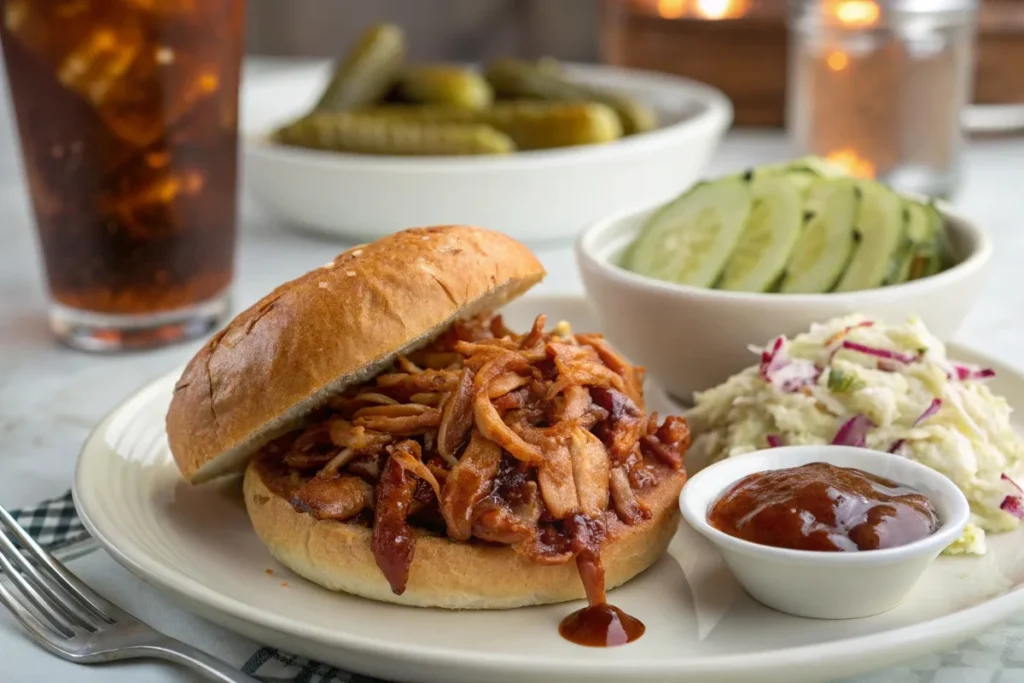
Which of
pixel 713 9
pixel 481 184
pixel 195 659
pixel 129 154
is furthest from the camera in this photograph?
pixel 713 9

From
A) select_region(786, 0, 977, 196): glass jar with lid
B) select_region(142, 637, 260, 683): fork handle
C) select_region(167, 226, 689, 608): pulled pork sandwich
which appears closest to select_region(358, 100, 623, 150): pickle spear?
select_region(786, 0, 977, 196): glass jar with lid

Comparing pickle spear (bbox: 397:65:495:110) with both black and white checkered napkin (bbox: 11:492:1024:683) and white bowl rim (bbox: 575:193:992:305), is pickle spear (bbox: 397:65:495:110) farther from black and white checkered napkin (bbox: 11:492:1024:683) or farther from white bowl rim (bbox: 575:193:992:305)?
black and white checkered napkin (bbox: 11:492:1024:683)

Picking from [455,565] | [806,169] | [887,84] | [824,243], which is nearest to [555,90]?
[887,84]

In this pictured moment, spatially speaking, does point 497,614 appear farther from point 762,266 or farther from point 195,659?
point 762,266

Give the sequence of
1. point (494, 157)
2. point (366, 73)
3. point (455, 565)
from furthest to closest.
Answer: point (366, 73) → point (494, 157) → point (455, 565)

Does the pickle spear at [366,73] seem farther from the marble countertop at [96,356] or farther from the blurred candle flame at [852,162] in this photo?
the blurred candle flame at [852,162]

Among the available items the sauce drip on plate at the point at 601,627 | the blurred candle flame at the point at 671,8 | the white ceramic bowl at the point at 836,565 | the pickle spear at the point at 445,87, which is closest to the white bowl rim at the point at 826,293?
the white ceramic bowl at the point at 836,565

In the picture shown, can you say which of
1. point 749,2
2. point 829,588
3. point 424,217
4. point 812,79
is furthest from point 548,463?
point 749,2

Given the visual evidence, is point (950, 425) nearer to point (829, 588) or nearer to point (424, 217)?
point (829, 588)
